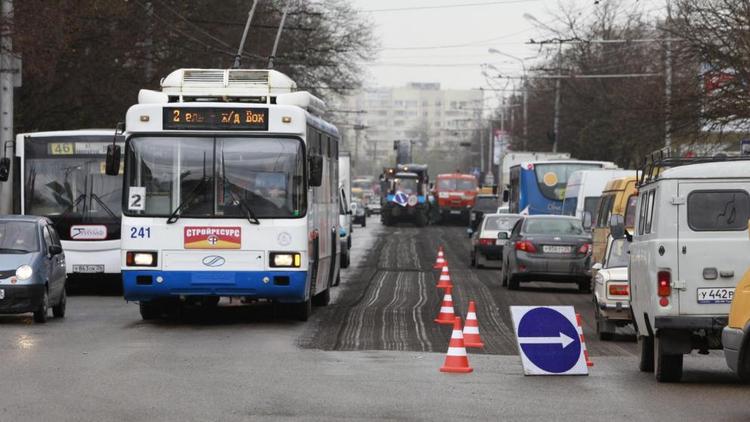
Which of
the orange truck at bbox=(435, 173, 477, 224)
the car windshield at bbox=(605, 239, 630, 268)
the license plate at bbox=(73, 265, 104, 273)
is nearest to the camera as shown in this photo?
the car windshield at bbox=(605, 239, 630, 268)

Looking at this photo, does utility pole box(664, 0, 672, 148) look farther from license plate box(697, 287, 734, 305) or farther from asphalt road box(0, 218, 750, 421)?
license plate box(697, 287, 734, 305)

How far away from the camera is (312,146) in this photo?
22406 millimetres

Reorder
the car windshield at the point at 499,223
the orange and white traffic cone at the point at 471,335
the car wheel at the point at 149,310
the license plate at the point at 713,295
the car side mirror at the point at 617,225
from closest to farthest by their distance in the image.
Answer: the license plate at the point at 713,295
the car side mirror at the point at 617,225
the orange and white traffic cone at the point at 471,335
the car wheel at the point at 149,310
the car windshield at the point at 499,223

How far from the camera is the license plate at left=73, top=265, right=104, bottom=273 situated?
29.7 m

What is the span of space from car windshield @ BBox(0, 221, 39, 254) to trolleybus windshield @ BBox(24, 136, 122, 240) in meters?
6.77

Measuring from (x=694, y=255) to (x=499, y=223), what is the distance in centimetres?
2818

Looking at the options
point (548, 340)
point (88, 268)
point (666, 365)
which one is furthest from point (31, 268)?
point (666, 365)

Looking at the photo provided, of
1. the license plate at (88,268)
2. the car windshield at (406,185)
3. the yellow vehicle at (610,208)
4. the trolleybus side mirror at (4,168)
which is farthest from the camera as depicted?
the car windshield at (406,185)

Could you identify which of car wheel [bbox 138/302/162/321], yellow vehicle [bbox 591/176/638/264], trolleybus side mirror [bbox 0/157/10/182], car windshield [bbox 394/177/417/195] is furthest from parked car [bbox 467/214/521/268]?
car windshield [bbox 394/177/417/195]

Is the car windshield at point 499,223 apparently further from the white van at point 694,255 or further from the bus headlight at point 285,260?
the white van at point 694,255

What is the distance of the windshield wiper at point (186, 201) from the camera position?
21.0 meters

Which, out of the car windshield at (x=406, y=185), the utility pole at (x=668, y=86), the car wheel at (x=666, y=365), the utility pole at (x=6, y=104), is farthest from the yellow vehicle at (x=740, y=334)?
the car windshield at (x=406, y=185)

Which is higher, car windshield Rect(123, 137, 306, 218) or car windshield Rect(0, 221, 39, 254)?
car windshield Rect(123, 137, 306, 218)

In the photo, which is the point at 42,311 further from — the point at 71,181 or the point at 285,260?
the point at 71,181
